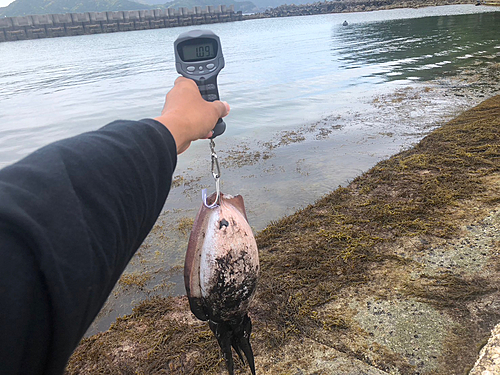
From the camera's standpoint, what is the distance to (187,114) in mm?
1591

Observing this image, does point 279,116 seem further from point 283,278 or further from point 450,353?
point 450,353

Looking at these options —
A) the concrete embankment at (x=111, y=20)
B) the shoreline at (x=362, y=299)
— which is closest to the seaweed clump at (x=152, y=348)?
the shoreline at (x=362, y=299)

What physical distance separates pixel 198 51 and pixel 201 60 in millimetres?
70


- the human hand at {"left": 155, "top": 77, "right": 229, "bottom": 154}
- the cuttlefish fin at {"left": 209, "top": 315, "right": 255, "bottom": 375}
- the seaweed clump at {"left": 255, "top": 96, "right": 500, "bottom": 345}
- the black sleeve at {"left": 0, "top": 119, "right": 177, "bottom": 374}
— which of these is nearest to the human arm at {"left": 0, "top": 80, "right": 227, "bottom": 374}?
the black sleeve at {"left": 0, "top": 119, "right": 177, "bottom": 374}

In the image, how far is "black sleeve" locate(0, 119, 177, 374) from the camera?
714 mm

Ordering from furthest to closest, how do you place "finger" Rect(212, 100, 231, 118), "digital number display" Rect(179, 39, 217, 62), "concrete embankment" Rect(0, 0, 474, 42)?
"concrete embankment" Rect(0, 0, 474, 42)
"digital number display" Rect(179, 39, 217, 62)
"finger" Rect(212, 100, 231, 118)

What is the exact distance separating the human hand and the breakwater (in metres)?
103

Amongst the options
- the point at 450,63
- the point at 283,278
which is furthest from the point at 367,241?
the point at 450,63

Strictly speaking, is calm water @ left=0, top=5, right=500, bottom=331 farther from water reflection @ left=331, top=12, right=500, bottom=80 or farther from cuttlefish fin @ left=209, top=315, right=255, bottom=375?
cuttlefish fin @ left=209, top=315, right=255, bottom=375

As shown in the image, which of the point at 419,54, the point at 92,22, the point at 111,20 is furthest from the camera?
Result: the point at 111,20

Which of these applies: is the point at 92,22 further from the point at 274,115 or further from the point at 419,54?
the point at 274,115

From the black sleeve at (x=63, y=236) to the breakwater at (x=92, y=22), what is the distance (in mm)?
104069

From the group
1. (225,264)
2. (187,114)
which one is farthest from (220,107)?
(225,264)

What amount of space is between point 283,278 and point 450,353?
1.57m
